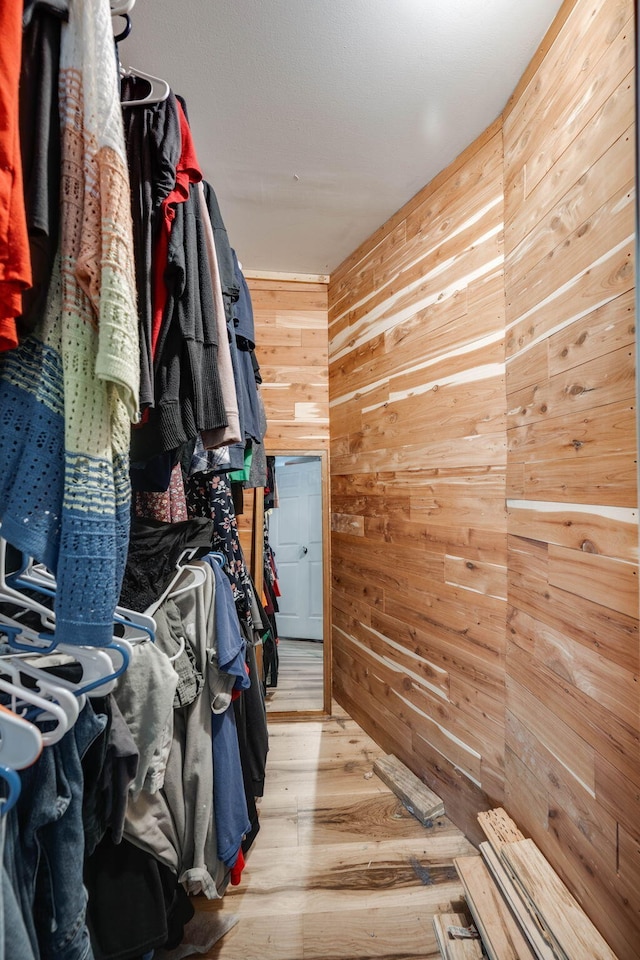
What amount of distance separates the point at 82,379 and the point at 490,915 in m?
1.67

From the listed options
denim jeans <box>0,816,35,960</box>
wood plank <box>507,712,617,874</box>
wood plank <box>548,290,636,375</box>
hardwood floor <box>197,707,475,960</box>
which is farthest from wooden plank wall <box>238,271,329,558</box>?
denim jeans <box>0,816,35,960</box>

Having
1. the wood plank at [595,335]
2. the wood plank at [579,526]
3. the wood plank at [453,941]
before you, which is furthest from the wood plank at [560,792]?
the wood plank at [595,335]

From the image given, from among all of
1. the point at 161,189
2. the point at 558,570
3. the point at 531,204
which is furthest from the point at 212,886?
the point at 531,204

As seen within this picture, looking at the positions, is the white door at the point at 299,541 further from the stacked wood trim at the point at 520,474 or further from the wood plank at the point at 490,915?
the wood plank at the point at 490,915

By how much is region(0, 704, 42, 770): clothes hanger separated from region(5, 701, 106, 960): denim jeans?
19 cm

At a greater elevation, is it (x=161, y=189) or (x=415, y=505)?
(x=161, y=189)

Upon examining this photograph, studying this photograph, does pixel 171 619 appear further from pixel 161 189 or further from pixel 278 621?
pixel 278 621

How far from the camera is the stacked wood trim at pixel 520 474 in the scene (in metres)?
1.09

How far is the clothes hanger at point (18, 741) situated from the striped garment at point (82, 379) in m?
0.13

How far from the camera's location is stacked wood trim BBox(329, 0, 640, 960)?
3.59 feet

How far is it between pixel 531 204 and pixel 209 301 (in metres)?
1.11

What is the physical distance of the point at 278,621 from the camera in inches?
127

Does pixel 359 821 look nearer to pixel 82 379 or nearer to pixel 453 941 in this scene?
pixel 453 941

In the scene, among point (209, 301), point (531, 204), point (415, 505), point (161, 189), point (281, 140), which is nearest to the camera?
point (161, 189)
